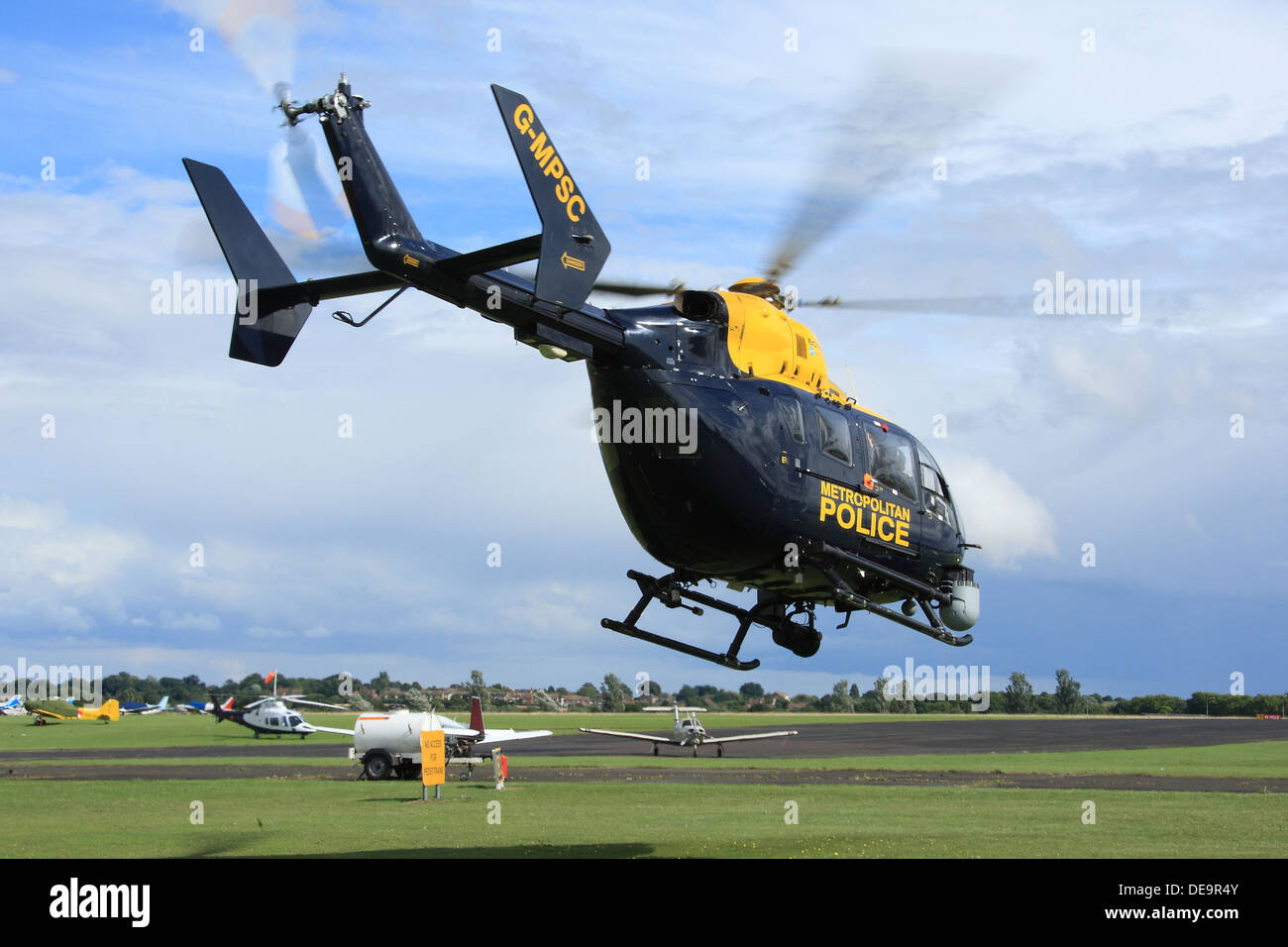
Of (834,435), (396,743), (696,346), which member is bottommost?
(396,743)

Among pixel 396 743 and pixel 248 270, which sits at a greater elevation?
pixel 248 270

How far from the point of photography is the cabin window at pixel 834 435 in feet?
57.7

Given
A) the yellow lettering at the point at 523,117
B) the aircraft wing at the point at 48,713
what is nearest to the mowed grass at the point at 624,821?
the yellow lettering at the point at 523,117

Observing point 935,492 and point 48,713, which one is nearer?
point 935,492

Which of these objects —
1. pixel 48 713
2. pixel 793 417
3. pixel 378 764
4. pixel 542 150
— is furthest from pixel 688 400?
pixel 48 713

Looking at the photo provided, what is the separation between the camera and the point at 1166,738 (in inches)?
3775

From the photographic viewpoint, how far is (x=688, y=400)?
15859 millimetres

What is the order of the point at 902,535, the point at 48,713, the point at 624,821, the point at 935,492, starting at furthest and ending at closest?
the point at 48,713
the point at 624,821
the point at 935,492
the point at 902,535

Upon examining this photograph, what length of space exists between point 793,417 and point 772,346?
1235 millimetres

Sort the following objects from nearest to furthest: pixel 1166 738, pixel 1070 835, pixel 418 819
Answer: pixel 1070 835
pixel 418 819
pixel 1166 738

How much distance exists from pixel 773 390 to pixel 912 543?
14.1 feet

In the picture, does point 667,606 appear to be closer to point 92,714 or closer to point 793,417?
point 793,417
